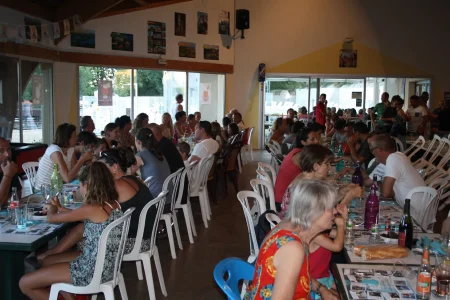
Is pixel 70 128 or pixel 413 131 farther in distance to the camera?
pixel 413 131

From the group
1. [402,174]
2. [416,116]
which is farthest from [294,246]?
[416,116]

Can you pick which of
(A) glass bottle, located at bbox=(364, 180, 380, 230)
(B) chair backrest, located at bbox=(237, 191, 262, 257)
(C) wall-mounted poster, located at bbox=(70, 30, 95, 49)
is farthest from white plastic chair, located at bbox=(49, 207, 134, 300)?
(C) wall-mounted poster, located at bbox=(70, 30, 95, 49)

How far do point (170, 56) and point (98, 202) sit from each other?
1008cm

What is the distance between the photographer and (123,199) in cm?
398

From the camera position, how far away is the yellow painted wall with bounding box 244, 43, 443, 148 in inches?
614

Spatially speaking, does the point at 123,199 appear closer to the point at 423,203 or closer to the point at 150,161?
the point at 150,161

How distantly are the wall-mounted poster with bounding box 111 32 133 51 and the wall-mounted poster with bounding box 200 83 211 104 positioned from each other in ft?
10.9

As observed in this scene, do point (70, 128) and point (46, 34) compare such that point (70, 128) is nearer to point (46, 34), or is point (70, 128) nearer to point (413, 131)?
point (46, 34)

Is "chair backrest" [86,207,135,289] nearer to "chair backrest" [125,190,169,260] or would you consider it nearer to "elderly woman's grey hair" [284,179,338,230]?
"chair backrest" [125,190,169,260]

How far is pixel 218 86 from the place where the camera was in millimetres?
15484

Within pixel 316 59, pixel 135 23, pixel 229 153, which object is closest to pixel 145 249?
pixel 229 153

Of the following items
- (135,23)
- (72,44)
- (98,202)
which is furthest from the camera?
(135,23)

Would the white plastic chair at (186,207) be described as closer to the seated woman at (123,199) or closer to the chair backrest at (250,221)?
the seated woman at (123,199)

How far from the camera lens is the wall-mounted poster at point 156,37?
12.4 metres
